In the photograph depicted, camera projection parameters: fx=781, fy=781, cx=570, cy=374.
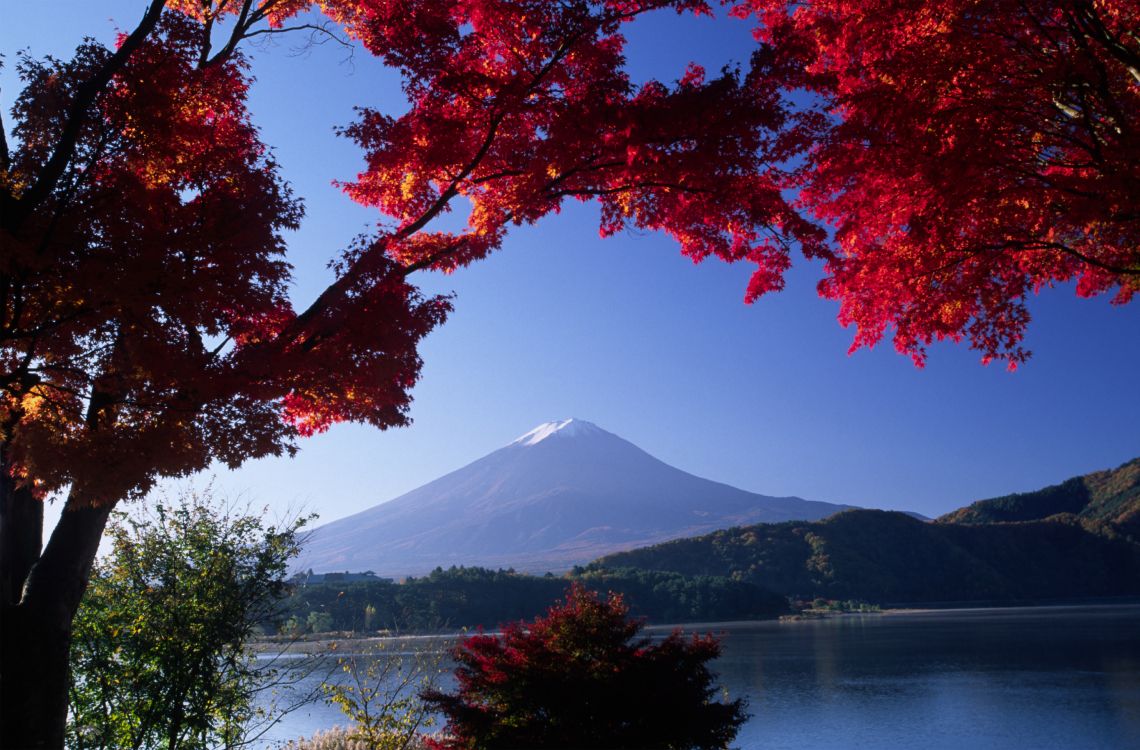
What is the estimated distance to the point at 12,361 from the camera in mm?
4590

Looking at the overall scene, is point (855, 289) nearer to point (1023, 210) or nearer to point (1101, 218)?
point (1023, 210)

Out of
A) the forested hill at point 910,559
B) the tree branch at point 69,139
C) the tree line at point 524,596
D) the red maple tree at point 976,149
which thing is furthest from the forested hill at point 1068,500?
the tree branch at point 69,139

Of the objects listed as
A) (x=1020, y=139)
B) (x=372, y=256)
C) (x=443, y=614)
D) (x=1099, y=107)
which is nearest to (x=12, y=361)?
(x=372, y=256)

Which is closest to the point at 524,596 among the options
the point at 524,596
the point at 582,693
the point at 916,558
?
the point at 524,596

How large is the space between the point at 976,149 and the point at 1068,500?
12559cm

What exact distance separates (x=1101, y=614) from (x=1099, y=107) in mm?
67516

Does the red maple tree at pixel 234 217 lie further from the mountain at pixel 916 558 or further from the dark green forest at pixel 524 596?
the mountain at pixel 916 558

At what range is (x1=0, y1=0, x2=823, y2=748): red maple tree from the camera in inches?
169

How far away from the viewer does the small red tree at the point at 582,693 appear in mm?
7066

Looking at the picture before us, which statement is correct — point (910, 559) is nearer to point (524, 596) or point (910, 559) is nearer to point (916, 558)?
point (916, 558)

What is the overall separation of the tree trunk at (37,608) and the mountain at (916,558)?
199ft

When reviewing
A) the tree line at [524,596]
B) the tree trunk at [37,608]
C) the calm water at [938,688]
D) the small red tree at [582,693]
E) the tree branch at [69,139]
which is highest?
the tree branch at [69,139]

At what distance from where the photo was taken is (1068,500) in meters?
110

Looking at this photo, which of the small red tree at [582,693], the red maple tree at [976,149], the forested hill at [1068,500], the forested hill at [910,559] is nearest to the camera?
the red maple tree at [976,149]
